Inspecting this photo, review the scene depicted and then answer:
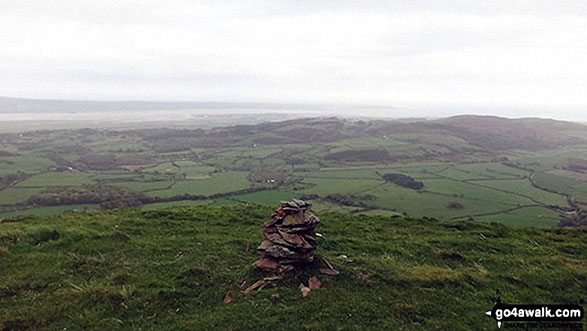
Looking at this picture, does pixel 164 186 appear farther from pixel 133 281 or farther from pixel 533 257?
pixel 533 257

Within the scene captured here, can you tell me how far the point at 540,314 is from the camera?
1114cm

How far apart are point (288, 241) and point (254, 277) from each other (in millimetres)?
2277

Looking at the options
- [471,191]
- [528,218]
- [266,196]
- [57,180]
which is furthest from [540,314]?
[57,180]

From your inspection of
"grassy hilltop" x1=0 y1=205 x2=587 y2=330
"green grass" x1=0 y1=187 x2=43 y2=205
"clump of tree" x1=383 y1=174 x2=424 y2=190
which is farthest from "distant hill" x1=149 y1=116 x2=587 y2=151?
"grassy hilltop" x1=0 y1=205 x2=587 y2=330

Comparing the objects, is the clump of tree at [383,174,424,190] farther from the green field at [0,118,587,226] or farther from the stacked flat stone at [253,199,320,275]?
the stacked flat stone at [253,199,320,275]

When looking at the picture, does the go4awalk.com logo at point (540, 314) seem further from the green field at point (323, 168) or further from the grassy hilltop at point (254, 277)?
the green field at point (323, 168)

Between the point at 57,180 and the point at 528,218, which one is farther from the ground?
the point at 57,180

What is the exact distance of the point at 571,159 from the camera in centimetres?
10750

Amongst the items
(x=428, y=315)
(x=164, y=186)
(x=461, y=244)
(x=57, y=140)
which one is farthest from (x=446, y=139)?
Answer: (x=57, y=140)

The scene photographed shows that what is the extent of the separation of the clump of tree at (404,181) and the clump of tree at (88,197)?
62.1 meters

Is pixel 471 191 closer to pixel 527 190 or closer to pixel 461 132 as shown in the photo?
pixel 527 190

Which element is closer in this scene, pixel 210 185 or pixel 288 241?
pixel 288 241

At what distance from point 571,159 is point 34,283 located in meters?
148

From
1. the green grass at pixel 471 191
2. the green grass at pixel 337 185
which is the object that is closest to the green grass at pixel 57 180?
the green grass at pixel 337 185
